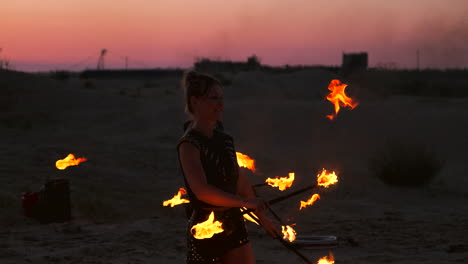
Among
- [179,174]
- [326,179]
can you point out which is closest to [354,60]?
[179,174]

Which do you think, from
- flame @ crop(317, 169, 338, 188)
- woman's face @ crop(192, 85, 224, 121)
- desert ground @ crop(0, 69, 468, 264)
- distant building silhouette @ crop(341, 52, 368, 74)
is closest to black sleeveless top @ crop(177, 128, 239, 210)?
woman's face @ crop(192, 85, 224, 121)

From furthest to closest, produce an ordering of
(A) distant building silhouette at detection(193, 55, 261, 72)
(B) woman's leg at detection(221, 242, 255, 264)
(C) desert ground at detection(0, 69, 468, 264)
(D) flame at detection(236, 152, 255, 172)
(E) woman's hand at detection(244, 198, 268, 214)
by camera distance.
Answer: (A) distant building silhouette at detection(193, 55, 261, 72), (C) desert ground at detection(0, 69, 468, 264), (D) flame at detection(236, 152, 255, 172), (B) woman's leg at detection(221, 242, 255, 264), (E) woman's hand at detection(244, 198, 268, 214)

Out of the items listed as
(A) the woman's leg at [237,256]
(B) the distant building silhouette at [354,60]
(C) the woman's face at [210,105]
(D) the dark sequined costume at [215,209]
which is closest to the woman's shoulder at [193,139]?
(D) the dark sequined costume at [215,209]

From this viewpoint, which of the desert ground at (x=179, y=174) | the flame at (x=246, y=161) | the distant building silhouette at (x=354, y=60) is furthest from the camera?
the distant building silhouette at (x=354, y=60)

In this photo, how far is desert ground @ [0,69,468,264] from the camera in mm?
8062

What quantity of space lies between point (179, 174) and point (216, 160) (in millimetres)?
11112

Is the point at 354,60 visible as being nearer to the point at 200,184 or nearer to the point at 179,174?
the point at 179,174

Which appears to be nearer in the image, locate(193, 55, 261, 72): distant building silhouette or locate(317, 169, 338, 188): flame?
locate(317, 169, 338, 188): flame

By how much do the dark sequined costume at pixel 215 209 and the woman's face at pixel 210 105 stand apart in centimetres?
11

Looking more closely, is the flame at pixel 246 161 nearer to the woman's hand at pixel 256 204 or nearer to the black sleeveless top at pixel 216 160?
the black sleeveless top at pixel 216 160

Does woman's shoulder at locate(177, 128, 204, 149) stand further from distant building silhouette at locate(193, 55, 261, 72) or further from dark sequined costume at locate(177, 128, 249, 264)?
distant building silhouette at locate(193, 55, 261, 72)

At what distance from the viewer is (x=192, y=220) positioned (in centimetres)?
350

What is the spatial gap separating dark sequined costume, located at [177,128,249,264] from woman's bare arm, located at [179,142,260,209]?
5 cm

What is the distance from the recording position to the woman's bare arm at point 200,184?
10.6ft
